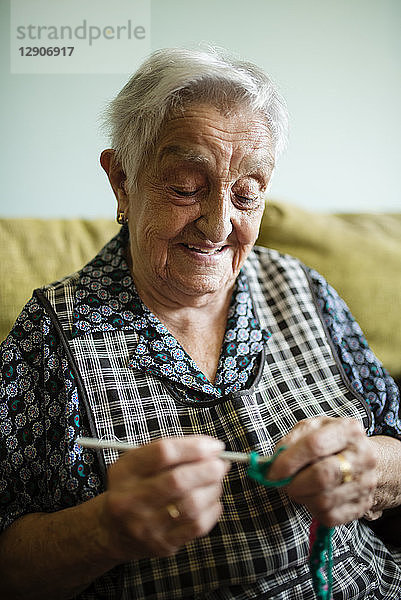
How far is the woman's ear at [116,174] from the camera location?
3.89ft

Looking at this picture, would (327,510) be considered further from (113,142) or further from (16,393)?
(113,142)

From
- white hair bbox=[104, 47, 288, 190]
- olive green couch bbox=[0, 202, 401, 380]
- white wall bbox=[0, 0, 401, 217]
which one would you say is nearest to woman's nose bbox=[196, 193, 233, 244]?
white hair bbox=[104, 47, 288, 190]

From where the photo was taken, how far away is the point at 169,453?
0.74 m

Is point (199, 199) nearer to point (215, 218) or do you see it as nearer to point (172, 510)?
point (215, 218)

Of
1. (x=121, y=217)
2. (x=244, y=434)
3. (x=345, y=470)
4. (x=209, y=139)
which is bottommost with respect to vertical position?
(x=244, y=434)

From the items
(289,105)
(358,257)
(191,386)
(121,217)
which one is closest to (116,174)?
(121,217)

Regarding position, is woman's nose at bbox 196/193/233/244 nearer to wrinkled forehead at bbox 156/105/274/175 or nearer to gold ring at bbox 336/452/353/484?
wrinkled forehead at bbox 156/105/274/175

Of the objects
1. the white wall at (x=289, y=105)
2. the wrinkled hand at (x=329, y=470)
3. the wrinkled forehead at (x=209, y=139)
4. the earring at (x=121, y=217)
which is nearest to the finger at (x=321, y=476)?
the wrinkled hand at (x=329, y=470)

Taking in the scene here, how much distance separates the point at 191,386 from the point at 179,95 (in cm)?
53

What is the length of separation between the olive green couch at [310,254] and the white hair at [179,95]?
1.35 feet

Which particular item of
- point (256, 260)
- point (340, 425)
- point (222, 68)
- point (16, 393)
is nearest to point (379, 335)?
point (256, 260)

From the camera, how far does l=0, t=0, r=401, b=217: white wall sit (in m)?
1.83

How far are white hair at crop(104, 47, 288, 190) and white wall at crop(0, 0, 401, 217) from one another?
2.49 feet

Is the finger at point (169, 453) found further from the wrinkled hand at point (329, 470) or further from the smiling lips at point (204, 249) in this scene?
the smiling lips at point (204, 249)
